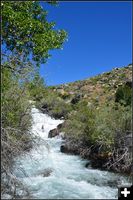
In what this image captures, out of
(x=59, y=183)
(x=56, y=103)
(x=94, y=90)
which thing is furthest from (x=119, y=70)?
(x=59, y=183)

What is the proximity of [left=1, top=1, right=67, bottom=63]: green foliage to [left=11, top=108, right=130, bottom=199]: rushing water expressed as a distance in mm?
5778

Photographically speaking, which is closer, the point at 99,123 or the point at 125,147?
the point at 125,147

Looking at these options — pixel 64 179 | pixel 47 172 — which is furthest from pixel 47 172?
pixel 64 179

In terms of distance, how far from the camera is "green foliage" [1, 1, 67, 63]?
9961mm

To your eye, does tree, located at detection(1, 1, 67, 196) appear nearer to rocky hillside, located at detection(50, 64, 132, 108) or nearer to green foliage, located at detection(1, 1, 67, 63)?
green foliage, located at detection(1, 1, 67, 63)

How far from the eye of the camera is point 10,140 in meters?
11.1

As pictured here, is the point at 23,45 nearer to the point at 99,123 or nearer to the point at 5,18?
the point at 5,18

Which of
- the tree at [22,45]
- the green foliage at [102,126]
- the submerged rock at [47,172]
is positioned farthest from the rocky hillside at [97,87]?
the tree at [22,45]

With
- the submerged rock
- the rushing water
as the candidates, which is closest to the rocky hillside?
the rushing water

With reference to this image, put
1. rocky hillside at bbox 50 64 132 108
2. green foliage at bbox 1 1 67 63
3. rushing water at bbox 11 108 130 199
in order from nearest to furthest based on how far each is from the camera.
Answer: green foliage at bbox 1 1 67 63 < rushing water at bbox 11 108 130 199 < rocky hillside at bbox 50 64 132 108

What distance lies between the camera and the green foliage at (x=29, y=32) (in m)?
9.96

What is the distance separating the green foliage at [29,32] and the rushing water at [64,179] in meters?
5.78

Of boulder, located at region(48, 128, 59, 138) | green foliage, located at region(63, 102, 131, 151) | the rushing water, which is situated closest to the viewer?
the rushing water

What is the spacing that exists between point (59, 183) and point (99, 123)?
5.66 m
